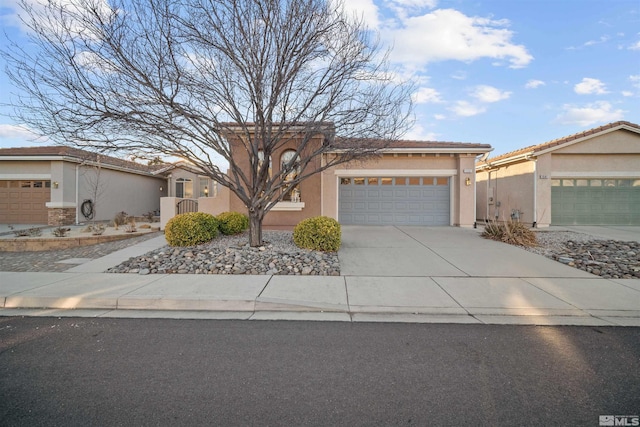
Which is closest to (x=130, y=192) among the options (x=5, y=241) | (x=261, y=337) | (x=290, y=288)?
(x=5, y=241)

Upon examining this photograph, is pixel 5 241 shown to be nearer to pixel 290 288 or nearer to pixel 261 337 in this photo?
pixel 290 288

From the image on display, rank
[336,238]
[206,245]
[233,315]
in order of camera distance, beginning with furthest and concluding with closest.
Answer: [206,245], [336,238], [233,315]

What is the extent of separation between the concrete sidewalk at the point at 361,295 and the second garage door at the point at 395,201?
694 centimetres

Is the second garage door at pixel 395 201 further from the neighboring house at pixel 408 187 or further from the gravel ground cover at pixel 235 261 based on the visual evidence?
the gravel ground cover at pixel 235 261

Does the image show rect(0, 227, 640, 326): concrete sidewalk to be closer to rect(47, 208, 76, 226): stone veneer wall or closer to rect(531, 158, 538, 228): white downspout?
rect(531, 158, 538, 228): white downspout

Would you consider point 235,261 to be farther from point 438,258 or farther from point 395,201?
point 395,201

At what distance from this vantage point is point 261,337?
3.94 meters

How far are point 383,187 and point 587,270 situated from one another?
858cm

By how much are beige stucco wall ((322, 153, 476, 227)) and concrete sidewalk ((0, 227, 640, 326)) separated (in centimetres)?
679

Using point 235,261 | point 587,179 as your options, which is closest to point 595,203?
point 587,179

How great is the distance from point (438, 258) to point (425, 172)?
7231mm

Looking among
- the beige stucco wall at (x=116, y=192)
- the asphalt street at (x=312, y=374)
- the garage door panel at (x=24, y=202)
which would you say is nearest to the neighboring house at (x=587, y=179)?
the asphalt street at (x=312, y=374)

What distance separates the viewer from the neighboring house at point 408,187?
1411cm

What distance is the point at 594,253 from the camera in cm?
859
